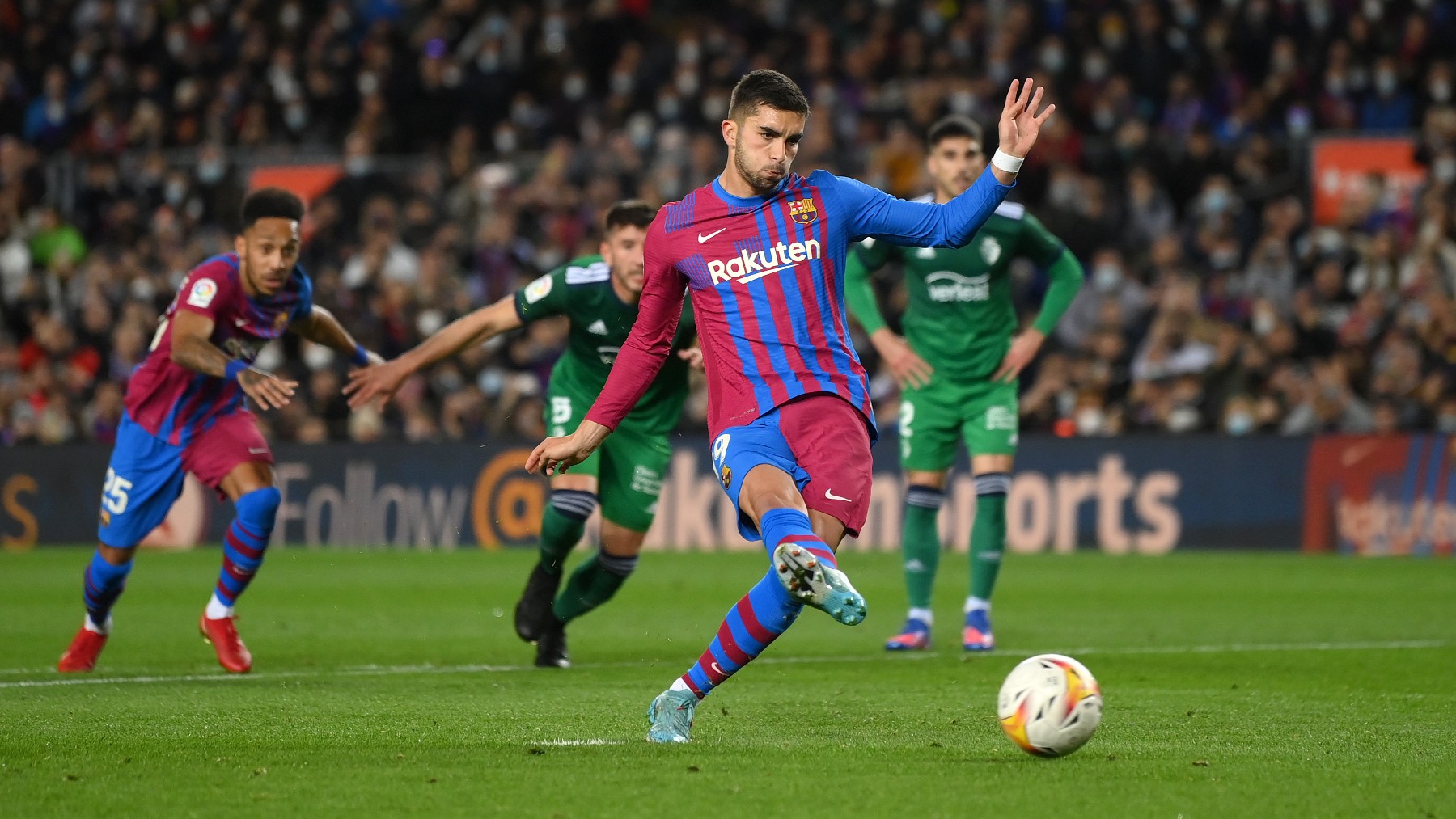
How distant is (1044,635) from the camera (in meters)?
10.8

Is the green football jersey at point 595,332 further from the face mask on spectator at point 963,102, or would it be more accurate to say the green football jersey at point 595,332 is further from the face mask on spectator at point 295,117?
the face mask on spectator at point 295,117

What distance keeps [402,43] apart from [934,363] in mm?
16500

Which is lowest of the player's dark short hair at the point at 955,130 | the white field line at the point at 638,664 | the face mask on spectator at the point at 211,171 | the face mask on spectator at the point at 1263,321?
the white field line at the point at 638,664

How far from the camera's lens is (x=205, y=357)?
8.64 metres

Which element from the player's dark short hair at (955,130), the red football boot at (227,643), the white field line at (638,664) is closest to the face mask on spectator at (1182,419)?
the white field line at (638,664)

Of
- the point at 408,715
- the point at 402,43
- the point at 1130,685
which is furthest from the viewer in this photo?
the point at 402,43

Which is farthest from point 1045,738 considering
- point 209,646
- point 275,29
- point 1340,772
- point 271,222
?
point 275,29

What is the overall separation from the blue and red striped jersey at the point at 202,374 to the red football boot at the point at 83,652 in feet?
3.31

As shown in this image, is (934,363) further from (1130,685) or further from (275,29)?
(275,29)

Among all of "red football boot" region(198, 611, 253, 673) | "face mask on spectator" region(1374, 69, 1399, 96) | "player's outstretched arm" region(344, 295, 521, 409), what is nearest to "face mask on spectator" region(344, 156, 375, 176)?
"face mask on spectator" region(1374, 69, 1399, 96)

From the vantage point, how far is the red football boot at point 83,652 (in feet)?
29.4

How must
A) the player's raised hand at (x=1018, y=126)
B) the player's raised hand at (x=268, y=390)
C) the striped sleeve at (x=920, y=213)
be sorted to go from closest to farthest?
the player's raised hand at (x=1018, y=126) < the striped sleeve at (x=920, y=213) < the player's raised hand at (x=268, y=390)

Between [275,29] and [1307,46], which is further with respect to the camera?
[275,29]

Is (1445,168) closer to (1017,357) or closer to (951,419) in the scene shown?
(1017,357)
